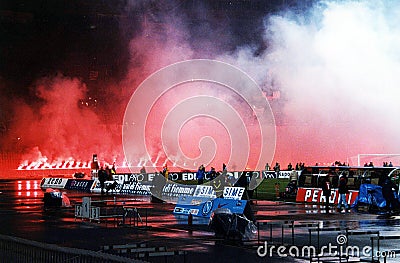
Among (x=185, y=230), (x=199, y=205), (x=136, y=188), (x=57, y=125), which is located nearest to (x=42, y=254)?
(x=185, y=230)

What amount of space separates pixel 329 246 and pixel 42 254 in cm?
818

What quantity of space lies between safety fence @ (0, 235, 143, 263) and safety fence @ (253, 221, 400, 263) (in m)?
5.69

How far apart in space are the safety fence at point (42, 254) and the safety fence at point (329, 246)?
5.69 m

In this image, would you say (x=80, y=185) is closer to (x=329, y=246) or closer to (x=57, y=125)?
(x=57, y=125)

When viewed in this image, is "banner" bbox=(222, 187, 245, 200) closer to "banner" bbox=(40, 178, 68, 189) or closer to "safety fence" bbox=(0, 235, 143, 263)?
"safety fence" bbox=(0, 235, 143, 263)

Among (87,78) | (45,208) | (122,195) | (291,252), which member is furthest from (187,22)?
(291,252)

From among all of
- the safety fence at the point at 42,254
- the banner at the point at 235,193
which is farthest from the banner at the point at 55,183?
the safety fence at the point at 42,254

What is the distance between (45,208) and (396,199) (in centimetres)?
1357

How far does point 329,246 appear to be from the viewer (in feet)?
58.4

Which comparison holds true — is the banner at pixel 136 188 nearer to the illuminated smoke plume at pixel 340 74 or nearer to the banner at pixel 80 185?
the banner at pixel 80 185

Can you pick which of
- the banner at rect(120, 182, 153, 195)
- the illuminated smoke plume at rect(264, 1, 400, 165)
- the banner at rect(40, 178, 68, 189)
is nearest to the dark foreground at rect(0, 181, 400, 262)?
the banner at rect(120, 182, 153, 195)

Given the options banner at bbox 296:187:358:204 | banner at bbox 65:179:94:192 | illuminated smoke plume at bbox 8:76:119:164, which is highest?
illuminated smoke plume at bbox 8:76:119:164

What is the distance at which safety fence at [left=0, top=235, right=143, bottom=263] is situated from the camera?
34.9 feet

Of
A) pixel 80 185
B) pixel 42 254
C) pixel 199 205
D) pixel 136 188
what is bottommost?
pixel 42 254
